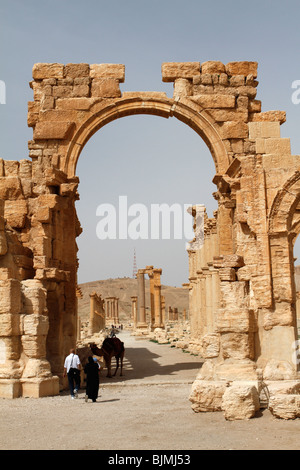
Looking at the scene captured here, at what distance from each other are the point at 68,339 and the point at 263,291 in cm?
551

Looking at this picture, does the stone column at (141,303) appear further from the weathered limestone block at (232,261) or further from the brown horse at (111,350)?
the weathered limestone block at (232,261)

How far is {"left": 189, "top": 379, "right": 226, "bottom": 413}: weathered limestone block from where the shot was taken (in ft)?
24.5

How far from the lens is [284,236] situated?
358 inches

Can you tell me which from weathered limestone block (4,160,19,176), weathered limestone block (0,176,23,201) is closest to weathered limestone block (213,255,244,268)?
weathered limestone block (0,176,23,201)

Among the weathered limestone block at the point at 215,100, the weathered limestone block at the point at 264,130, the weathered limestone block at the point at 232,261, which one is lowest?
the weathered limestone block at the point at 232,261

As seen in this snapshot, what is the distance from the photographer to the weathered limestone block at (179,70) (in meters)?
13.7

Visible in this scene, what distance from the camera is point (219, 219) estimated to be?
13.3 metres

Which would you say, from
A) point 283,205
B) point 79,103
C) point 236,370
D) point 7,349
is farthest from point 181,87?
point 236,370

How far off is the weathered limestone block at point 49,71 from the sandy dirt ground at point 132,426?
25.8 feet

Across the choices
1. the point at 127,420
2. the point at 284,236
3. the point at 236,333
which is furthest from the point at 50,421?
the point at 284,236

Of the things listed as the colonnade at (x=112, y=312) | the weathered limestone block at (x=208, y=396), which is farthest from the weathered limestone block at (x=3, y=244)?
the colonnade at (x=112, y=312)

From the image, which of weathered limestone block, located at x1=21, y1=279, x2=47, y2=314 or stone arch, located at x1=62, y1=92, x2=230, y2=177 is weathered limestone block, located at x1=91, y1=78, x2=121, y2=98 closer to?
stone arch, located at x1=62, y1=92, x2=230, y2=177

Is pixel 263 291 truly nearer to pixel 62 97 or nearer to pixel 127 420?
pixel 127 420

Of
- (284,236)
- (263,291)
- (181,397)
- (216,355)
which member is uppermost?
(284,236)
